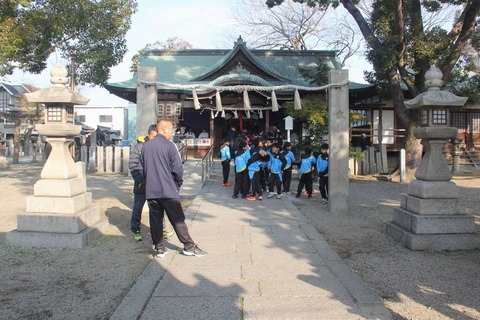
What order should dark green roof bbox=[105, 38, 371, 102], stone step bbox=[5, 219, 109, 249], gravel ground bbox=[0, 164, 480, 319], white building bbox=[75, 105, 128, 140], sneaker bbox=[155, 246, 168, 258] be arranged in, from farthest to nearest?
white building bbox=[75, 105, 128, 140]
dark green roof bbox=[105, 38, 371, 102]
stone step bbox=[5, 219, 109, 249]
sneaker bbox=[155, 246, 168, 258]
gravel ground bbox=[0, 164, 480, 319]

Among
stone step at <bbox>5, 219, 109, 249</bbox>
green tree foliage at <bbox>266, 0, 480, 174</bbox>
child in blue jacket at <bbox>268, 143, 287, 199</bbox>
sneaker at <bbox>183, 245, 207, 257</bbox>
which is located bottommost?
sneaker at <bbox>183, 245, 207, 257</bbox>

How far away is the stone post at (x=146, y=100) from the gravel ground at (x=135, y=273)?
6.62 ft

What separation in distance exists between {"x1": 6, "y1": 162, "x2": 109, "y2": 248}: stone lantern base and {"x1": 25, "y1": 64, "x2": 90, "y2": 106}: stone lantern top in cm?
123

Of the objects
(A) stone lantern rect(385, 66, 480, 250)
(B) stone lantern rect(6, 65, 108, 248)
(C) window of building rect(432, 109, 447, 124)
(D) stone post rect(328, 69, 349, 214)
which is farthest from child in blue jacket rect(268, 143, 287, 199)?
(B) stone lantern rect(6, 65, 108, 248)

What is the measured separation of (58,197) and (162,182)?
1.95m

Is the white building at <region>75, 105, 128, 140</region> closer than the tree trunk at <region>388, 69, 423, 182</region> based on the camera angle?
No

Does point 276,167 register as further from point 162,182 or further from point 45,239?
point 45,239

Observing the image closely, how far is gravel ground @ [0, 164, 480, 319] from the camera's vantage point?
366 centimetres

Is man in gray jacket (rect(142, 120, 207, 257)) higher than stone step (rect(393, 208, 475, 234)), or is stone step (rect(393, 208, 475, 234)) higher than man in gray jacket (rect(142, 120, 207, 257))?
man in gray jacket (rect(142, 120, 207, 257))

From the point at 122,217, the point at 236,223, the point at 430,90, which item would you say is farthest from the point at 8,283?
the point at 430,90

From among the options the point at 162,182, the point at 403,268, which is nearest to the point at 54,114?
the point at 162,182

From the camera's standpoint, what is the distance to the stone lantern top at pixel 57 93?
19.5 feet

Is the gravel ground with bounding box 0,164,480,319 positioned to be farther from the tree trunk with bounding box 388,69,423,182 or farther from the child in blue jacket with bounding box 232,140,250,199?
the tree trunk with bounding box 388,69,423,182

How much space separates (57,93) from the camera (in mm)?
5984
